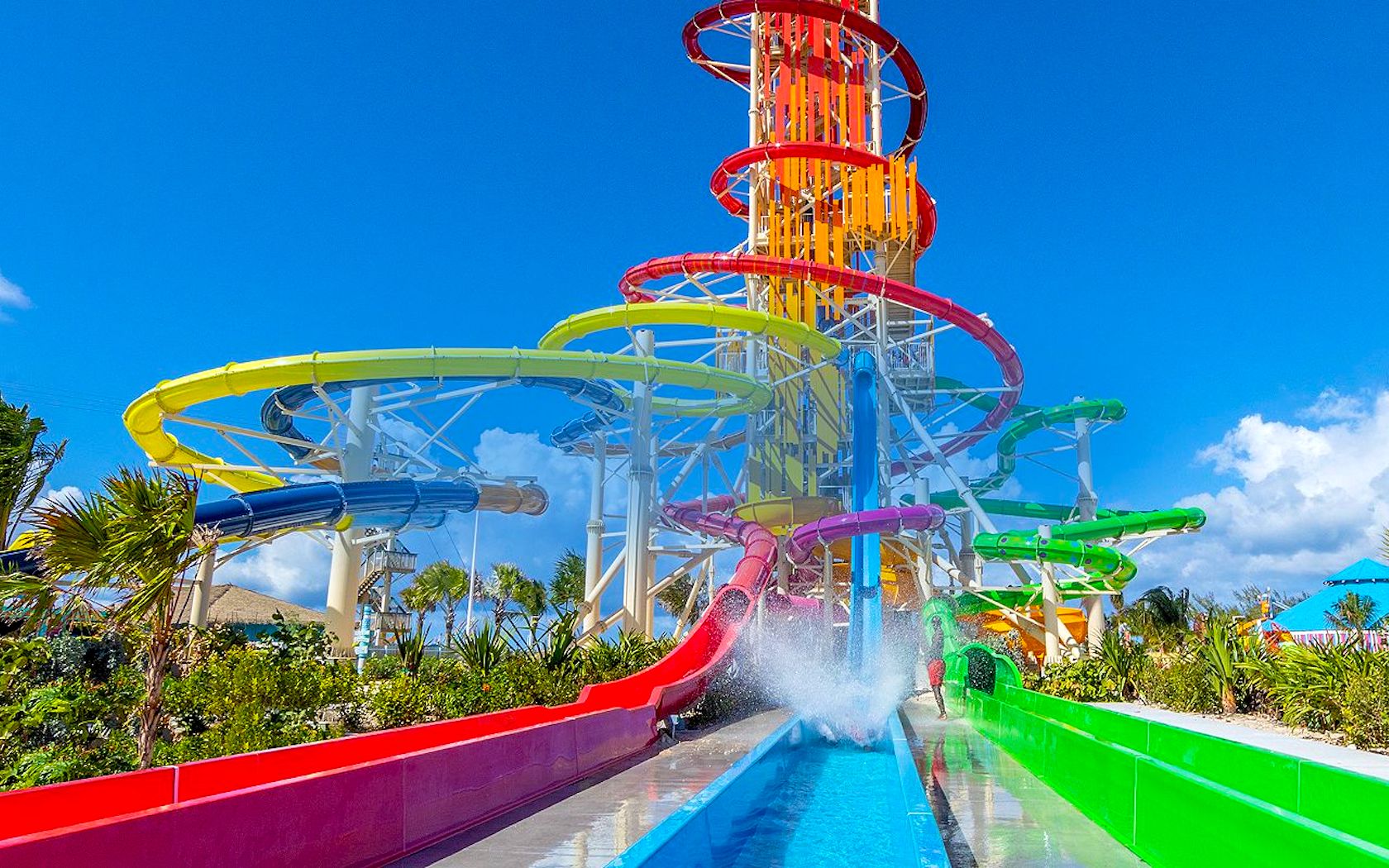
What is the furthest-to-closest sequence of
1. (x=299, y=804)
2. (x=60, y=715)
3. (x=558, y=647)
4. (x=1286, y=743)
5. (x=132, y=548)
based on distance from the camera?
(x=558, y=647) < (x=1286, y=743) < (x=60, y=715) < (x=132, y=548) < (x=299, y=804)

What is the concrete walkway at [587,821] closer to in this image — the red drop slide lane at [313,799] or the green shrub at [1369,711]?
the red drop slide lane at [313,799]

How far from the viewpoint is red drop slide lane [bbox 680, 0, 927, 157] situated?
30375 mm

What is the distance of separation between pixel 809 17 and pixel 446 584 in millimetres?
28628

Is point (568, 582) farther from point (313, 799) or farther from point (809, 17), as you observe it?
point (313, 799)

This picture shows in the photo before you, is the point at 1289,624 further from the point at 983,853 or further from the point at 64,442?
the point at 64,442

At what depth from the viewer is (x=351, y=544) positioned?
20047mm

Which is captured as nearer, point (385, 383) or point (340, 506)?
point (340, 506)

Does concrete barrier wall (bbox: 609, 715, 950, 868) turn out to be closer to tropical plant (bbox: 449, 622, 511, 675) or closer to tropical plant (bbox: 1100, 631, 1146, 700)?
tropical plant (bbox: 449, 622, 511, 675)

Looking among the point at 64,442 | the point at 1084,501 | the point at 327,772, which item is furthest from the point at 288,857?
the point at 1084,501

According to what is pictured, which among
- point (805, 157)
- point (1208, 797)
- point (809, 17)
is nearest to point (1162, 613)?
point (805, 157)

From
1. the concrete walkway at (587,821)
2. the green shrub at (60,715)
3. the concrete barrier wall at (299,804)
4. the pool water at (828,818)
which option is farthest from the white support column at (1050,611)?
the green shrub at (60,715)

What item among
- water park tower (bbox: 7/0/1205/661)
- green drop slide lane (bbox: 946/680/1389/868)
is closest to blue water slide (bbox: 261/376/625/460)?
water park tower (bbox: 7/0/1205/661)

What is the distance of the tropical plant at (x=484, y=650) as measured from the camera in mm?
13398

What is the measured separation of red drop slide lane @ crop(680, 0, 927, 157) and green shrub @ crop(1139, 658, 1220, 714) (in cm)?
1978
